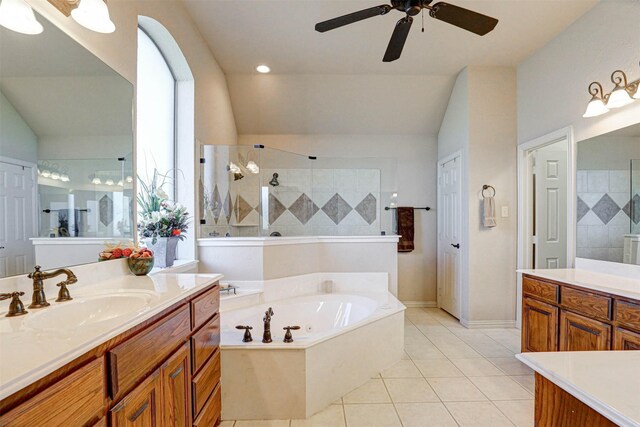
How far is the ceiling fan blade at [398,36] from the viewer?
1.98 meters

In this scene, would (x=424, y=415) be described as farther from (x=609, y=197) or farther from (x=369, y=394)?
(x=609, y=197)

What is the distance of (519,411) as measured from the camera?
2059 mm

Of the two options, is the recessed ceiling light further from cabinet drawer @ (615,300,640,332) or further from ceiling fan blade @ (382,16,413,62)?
cabinet drawer @ (615,300,640,332)

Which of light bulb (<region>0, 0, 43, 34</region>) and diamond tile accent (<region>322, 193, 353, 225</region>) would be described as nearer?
light bulb (<region>0, 0, 43, 34</region>)

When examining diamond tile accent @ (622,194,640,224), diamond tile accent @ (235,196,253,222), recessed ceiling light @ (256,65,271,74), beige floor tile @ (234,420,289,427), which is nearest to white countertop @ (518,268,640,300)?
diamond tile accent @ (622,194,640,224)

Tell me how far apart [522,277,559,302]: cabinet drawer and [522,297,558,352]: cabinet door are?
5 cm

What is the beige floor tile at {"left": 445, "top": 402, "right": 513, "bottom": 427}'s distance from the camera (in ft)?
6.38

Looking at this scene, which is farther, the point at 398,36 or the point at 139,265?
the point at 398,36

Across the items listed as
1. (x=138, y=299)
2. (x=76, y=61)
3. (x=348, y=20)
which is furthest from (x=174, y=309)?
(x=348, y=20)

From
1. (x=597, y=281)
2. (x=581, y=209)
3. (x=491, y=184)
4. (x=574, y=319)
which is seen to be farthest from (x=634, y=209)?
(x=491, y=184)

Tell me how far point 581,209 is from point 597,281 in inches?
32.0

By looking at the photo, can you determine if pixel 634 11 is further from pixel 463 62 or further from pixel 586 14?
pixel 463 62

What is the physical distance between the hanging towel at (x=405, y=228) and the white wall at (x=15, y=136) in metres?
3.93

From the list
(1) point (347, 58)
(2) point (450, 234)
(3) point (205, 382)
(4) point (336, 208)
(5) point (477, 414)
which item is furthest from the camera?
(2) point (450, 234)
